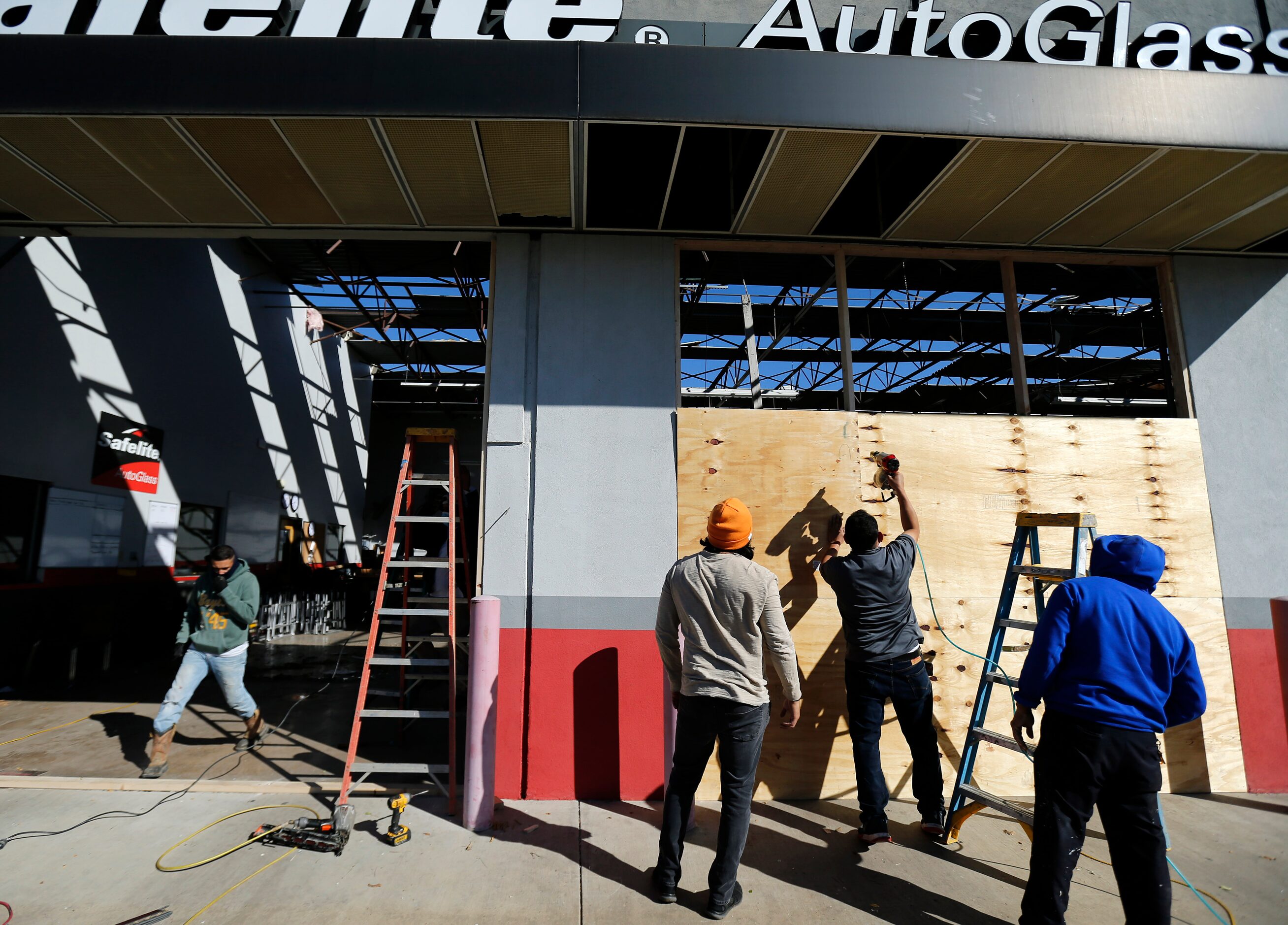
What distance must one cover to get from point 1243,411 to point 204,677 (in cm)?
812

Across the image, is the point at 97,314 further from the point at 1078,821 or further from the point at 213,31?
the point at 1078,821

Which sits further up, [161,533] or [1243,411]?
[1243,411]

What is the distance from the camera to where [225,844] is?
352cm

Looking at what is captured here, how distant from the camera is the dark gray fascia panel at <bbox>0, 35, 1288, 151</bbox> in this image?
3.54 metres

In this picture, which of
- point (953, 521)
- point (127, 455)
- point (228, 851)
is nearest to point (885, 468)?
point (953, 521)

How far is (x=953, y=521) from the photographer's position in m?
4.57

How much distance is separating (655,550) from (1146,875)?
9.35 ft

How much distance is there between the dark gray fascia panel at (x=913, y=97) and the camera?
3666mm

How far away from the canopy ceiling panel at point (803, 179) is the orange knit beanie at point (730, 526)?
7.23ft

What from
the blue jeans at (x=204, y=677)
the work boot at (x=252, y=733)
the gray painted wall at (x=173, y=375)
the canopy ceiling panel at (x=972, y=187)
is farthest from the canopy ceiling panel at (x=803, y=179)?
the gray painted wall at (x=173, y=375)

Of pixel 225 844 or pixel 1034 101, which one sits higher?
pixel 1034 101

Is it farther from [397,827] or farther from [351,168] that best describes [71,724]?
[351,168]

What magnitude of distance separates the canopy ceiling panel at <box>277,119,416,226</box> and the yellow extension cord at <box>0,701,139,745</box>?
502 centimetres

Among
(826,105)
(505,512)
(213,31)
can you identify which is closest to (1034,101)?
(826,105)
